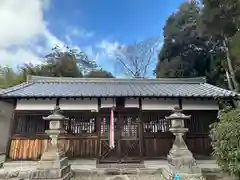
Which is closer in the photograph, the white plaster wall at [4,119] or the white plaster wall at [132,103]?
the white plaster wall at [132,103]

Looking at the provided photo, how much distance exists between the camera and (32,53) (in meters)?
26.2

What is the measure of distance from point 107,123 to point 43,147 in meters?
3.03

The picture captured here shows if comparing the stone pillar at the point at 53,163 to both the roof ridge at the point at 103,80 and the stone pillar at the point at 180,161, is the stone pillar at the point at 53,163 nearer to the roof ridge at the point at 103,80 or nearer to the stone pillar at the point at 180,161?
the stone pillar at the point at 180,161

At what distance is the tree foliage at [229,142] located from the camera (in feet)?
15.6

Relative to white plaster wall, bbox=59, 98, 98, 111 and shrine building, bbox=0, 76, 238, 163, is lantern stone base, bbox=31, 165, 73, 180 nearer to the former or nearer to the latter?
shrine building, bbox=0, 76, 238, 163

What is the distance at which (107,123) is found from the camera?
9.00m

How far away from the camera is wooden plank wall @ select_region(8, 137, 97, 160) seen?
8594 mm

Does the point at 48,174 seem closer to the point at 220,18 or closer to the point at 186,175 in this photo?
the point at 186,175

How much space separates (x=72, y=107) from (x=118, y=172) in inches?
146

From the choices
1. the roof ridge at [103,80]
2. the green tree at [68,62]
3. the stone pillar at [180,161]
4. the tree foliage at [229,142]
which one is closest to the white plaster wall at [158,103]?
the stone pillar at [180,161]

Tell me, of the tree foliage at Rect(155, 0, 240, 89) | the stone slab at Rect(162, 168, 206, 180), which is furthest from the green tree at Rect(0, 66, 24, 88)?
the stone slab at Rect(162, 168, 206, 180)

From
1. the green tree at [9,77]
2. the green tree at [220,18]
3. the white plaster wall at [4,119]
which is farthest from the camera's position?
the green tree at [9,77]

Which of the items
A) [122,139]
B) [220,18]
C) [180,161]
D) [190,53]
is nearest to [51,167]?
[122,139]

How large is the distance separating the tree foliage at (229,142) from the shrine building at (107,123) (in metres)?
3.59
